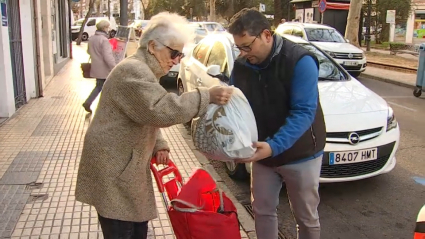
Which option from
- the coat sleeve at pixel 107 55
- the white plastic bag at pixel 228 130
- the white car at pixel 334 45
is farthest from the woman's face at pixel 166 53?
the white car at pixel 334 45

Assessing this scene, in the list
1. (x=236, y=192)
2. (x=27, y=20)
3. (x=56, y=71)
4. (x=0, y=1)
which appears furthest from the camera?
(x=56, y=71)

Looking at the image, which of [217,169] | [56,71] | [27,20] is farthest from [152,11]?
[217,169]

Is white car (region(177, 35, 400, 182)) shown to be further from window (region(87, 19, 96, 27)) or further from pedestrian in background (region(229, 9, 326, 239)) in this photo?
window (region(87, 19, 96, 27))

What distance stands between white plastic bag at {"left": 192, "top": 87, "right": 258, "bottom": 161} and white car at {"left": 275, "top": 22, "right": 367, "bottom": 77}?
1200 cm

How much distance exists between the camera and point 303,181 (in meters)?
2.70

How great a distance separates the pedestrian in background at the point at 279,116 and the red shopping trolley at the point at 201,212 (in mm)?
257

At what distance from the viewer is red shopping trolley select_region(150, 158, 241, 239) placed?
7.09 feet

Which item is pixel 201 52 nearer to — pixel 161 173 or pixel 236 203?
pixel 236 203

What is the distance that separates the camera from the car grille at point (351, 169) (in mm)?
4484

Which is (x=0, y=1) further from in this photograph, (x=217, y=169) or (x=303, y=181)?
(x=303, y=181)

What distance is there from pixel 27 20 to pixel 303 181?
815 centimetres

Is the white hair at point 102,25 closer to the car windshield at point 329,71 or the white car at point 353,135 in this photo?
the white car at point 353,135

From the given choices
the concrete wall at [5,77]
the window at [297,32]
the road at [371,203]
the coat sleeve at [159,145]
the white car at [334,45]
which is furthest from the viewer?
the window at [297,32]

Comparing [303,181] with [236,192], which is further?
[236,192]
